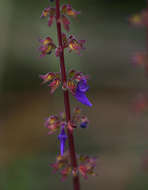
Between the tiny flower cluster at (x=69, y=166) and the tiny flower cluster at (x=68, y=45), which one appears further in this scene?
the tiny flower cluster at (x=69, y=166)

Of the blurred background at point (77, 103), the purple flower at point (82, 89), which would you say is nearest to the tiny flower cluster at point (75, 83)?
the purple flower at point (82, 89)

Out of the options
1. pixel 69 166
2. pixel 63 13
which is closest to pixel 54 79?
pixel 63 13

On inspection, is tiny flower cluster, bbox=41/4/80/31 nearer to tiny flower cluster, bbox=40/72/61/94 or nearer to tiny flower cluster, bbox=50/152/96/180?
tiny flower cluster, bbox=40/72/61/94

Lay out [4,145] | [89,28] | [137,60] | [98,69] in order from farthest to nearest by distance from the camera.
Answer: [89,28] → [98,69] → [4,145] → [137,60]

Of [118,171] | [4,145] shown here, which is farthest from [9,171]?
[118,171]

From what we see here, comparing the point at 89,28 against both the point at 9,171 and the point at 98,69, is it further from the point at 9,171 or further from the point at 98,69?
the point at 9,171

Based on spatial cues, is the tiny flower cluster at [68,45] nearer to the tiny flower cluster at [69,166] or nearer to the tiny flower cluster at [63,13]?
the tiny flower cluster at [63,13]

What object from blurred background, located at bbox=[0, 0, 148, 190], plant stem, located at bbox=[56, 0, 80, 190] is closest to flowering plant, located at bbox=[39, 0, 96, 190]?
plant stem, located at bbox=[56, 0, 80, 190]

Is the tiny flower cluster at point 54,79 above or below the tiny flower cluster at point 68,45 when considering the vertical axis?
below
